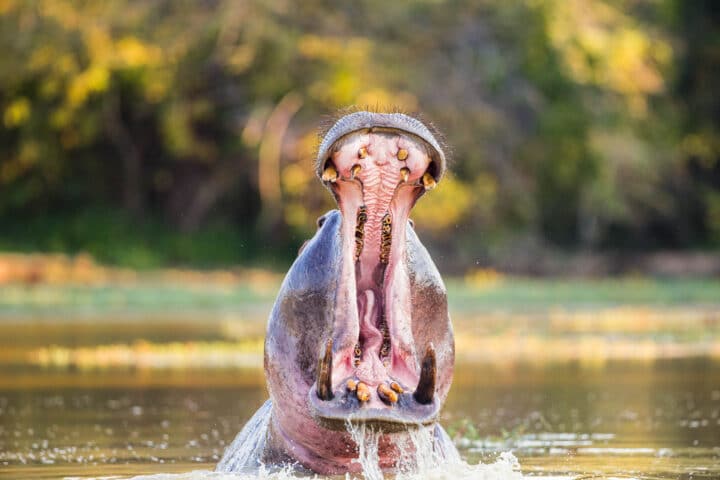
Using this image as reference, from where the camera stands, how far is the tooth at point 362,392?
184 inches

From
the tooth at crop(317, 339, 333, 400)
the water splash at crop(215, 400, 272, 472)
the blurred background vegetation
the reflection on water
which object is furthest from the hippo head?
the blurred background vegetation

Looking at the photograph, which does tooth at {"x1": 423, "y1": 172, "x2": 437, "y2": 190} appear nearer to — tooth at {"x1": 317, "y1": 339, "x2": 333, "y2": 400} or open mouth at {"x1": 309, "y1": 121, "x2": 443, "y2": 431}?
open mouth at {"x1": 309, "y1": 121, "x2": 443, "y2": 431}

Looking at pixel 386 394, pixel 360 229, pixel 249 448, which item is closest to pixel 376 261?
pixel 360 229

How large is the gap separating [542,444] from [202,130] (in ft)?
69.1

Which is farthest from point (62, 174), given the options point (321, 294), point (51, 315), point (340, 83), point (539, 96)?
point (321, 294)

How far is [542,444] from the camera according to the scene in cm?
757

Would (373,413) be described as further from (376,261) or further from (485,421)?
(485,421)

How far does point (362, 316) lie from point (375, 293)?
0.29ft

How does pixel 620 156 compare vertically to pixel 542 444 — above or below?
above

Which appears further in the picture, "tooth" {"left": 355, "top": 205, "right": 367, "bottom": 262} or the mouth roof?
"tooth" {"left": 355, "top": 205, "right": 367, "bottom": 262}

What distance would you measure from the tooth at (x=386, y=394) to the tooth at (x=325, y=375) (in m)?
0.15

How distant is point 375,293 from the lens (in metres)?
4.99

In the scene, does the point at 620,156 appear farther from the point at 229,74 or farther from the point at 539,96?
the point at 229,74

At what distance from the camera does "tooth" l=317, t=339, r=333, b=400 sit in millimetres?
4594
